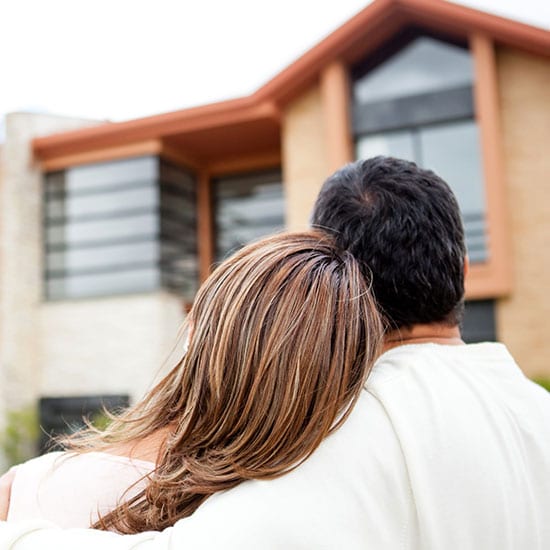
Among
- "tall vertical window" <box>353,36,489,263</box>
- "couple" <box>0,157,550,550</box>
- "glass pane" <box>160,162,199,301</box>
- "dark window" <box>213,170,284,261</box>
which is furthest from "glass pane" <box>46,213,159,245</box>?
"couple" <box>0,157,550,550</box>

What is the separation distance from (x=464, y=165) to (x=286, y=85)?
299 cm

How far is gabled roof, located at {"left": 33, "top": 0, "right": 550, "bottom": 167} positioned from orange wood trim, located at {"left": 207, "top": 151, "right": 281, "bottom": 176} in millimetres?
205

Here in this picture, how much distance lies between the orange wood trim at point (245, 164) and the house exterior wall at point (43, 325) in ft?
8.54

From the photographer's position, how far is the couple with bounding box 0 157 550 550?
1.07m

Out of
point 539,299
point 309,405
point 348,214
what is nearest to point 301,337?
point 309,405

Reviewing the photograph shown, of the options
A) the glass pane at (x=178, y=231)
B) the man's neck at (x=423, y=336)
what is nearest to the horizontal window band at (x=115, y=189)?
the glass pane at (x=178, y=231)

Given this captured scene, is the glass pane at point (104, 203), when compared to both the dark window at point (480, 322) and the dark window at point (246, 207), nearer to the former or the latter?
the dark window at point (246, 207)

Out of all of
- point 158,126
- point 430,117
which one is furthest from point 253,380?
point 158,126

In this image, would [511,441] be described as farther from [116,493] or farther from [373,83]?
[373,83]

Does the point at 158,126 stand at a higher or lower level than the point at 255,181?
higher

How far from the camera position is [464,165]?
382 inches

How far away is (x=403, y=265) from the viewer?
158 centimetres

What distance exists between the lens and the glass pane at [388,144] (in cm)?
995

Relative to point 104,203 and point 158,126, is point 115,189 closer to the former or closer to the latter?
point 104,203
